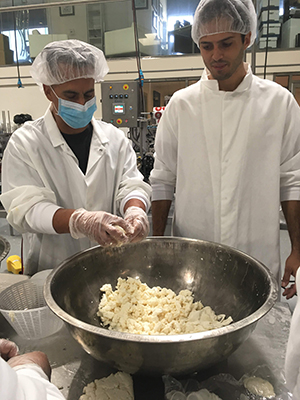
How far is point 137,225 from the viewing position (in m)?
1.17

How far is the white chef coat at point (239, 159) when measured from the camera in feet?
4.53

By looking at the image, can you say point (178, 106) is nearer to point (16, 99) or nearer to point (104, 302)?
point (104, 302)

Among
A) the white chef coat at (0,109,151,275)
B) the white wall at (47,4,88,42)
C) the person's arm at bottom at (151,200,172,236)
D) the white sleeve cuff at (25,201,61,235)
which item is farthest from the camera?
the white wall at (47,4,88,42)

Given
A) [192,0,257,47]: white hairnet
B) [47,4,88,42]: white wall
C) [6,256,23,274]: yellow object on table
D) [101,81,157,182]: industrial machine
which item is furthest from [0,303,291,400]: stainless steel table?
[47,4,88,42]: white wall

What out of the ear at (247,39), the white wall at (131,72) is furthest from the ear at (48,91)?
the white wall at (131,72)

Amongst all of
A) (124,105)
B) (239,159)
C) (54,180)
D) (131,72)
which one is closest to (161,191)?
(239,159)

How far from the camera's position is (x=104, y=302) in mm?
1074

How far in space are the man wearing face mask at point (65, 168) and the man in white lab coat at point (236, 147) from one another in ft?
0.98

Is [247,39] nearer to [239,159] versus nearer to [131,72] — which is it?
[239,159]

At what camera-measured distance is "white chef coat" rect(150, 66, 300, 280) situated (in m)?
1.38

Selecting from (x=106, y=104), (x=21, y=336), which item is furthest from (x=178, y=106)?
(x=106, y=104)

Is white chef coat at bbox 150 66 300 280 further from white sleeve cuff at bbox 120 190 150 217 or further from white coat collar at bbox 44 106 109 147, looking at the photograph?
white coat collar at bbox 44 106 109 147

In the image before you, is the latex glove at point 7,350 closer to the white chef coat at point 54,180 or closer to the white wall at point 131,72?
the white chef coat at point 54,180

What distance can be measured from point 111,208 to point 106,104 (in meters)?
1.76
